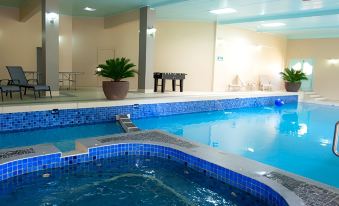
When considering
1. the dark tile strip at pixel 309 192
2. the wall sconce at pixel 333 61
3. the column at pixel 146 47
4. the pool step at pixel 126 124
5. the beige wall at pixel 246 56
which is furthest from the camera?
the wall sconce at pixel 333 61

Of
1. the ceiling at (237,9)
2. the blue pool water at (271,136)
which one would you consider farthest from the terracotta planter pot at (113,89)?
the ceiling at (237,9)

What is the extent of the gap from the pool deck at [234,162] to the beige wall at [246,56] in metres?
9.75

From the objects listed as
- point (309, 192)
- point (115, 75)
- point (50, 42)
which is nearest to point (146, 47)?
point (115, 75)

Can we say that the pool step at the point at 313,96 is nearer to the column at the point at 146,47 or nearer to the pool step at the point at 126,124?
the column at the point at 146,47

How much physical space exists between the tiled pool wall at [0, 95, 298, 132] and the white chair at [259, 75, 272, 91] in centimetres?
569

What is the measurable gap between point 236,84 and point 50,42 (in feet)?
32.3

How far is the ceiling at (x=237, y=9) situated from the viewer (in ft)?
32.6

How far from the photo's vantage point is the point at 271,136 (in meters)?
6.96

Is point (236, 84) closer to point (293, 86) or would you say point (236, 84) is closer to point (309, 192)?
point (293, 86)

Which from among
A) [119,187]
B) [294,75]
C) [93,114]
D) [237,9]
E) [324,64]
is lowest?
[119,187]

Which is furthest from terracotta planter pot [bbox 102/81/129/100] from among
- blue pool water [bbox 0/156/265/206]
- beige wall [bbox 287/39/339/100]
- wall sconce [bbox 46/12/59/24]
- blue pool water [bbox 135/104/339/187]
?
beige wall [bbox 287/39/339/100]

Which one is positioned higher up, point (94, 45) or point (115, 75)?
point (94, 45)

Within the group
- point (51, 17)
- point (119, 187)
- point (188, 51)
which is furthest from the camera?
point (188, 51)

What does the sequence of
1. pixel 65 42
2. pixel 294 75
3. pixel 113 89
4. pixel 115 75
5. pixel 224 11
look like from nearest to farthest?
1. pixel 113 89
2. pixel 115 75
3. pixel 224 11
4. pixel 65 42
5. pixel 294 75
